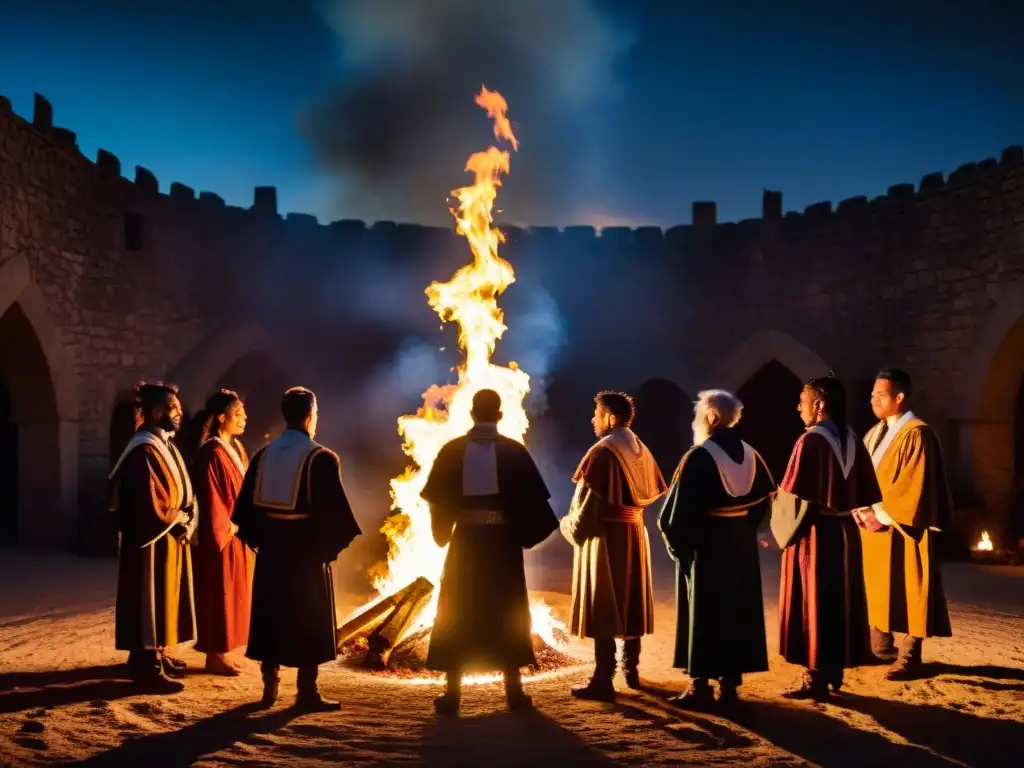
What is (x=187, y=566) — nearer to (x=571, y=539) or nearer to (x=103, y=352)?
(x=571, y=539)

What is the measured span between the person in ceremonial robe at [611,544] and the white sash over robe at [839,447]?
3.29ft

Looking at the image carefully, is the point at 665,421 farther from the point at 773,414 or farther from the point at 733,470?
the point at 733,470

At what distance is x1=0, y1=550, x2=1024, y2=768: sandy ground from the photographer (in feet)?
13.7

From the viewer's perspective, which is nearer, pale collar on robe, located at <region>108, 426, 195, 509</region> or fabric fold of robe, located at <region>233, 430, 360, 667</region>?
fabric fold of robe, located at <region>233, 430, 360, 667</region>

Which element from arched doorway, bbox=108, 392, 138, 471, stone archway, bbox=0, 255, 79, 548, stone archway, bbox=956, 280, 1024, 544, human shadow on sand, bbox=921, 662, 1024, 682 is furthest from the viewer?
arched doorway, bbox=108, 392, 138, 471

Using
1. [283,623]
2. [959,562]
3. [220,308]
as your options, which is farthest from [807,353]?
[283,623]

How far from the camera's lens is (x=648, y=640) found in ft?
23.6

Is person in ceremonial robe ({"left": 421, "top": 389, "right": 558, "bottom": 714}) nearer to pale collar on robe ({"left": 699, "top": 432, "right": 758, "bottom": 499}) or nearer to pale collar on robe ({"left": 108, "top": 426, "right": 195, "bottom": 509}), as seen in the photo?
pale collar on robe ({"left": 699, "top": 432, "right": 758, "bottom": 499})

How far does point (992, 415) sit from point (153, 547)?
990 centimetres

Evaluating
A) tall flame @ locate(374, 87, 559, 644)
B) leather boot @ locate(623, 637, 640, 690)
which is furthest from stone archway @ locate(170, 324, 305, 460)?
leather boot @ locate(623, 637, 640, 690)

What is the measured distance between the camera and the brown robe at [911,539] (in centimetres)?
572

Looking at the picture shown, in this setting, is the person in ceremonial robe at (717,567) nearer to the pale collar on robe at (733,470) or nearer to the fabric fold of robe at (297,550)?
the pale collar on robe at (733,470)

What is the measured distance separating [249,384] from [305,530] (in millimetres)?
11358

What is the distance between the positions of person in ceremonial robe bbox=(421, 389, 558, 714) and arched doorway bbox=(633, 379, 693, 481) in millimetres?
12069
